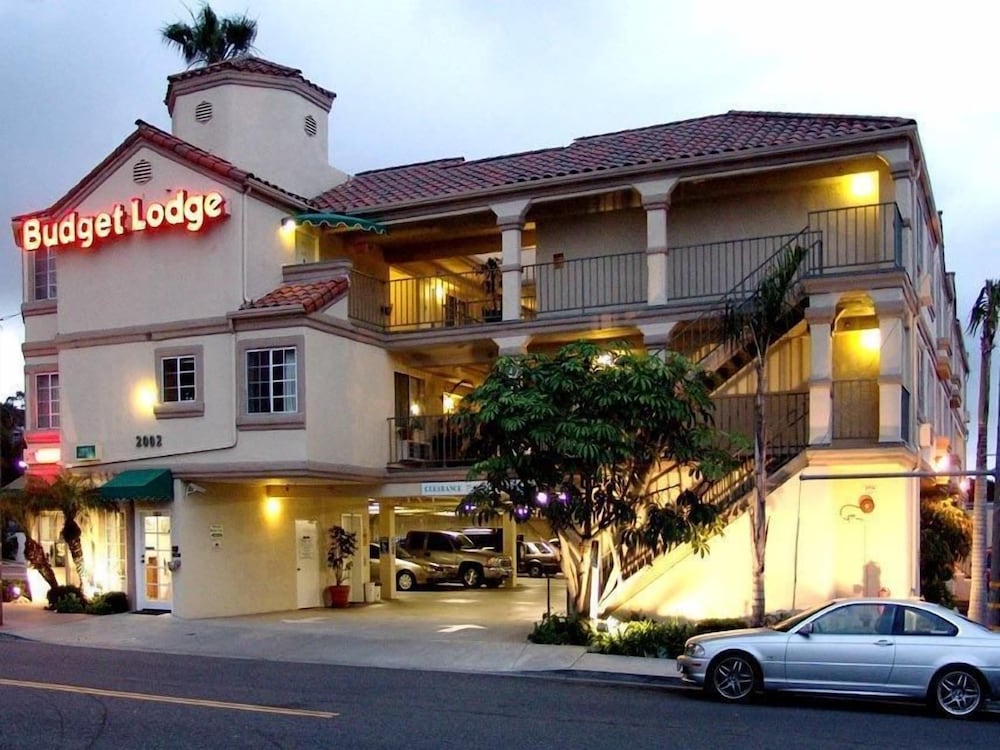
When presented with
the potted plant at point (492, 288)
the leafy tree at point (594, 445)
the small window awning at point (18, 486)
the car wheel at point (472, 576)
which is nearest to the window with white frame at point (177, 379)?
the small window awning at point (18, 486)

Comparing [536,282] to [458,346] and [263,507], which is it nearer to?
[458,346]

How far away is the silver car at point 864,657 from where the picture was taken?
39.1 ft

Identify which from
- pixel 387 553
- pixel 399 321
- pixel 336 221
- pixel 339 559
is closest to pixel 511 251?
pixel 336 221

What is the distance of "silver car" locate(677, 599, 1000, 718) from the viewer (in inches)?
470

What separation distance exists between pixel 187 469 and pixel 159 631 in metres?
3.37

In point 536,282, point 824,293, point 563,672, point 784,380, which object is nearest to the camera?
point 563,672

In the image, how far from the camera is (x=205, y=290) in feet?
73.1

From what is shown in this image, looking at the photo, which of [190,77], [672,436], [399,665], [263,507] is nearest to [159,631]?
[263,507]

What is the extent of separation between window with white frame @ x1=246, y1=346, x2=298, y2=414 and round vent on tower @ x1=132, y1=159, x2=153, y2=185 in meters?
4.63

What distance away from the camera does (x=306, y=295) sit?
71.1ft

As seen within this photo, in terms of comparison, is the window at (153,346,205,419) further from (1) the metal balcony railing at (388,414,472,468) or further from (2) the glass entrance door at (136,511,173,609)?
(1) the metal balcony railing at (388,414,472,468)

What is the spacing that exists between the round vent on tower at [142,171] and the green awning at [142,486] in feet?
20.1

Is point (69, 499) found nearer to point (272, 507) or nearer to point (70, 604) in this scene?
point (70, 604)

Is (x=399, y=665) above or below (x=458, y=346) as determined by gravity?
below
